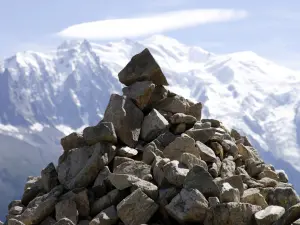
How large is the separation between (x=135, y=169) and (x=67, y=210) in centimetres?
340

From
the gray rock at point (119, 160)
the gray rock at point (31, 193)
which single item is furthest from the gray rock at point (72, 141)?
the gray rock at point (119, 160)

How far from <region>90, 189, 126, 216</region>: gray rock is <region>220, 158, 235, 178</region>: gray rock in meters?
4.61

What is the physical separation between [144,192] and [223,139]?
708 cm

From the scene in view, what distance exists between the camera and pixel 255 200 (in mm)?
20656

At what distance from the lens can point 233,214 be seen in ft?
59.7

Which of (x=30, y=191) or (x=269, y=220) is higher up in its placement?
(x=269, y=220)

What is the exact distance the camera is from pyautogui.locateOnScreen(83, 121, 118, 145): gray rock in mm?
24097

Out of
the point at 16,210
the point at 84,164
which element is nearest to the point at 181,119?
the point at 84,164

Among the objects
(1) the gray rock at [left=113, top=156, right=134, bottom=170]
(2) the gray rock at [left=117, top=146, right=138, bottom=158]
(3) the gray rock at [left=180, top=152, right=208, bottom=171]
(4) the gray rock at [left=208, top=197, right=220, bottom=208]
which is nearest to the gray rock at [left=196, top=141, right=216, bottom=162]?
(3) the gray rock at [left=180, top=152, right=208, bottom=171]

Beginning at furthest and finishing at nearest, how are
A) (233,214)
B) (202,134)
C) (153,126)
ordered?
(153,126), (202,134), (233,214)

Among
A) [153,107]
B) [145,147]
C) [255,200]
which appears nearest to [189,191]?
[255,200]

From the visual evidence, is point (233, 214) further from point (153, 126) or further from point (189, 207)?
point (153, 126)

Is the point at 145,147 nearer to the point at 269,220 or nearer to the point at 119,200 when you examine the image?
the point at 119,200

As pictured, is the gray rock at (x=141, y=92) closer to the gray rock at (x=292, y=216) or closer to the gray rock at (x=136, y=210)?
the gray rock at (x=136, y=210)
